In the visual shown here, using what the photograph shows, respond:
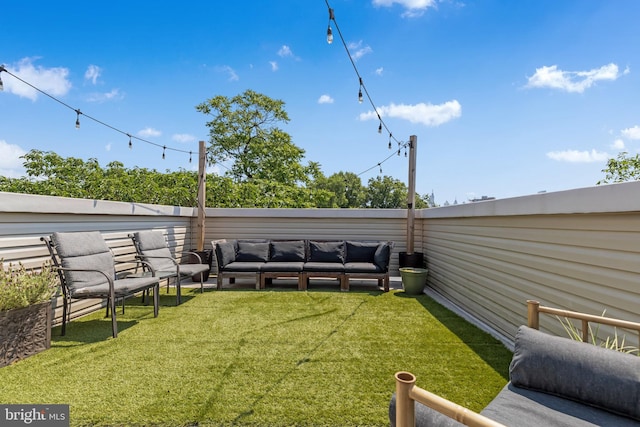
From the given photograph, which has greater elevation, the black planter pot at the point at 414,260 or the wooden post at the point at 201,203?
the wooden post at the point at 201,203

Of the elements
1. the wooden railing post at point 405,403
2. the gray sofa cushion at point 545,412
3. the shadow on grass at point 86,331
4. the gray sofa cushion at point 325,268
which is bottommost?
the shadow on grass at point 86,331

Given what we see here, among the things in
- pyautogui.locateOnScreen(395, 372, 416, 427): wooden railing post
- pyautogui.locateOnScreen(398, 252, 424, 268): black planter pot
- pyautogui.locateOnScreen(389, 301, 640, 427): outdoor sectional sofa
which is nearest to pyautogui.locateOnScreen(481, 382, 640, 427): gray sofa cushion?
pyautogui.locateOnScreen(389, 301, 640, 427): outdoor sectional sofa

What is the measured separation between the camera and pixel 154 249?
5.06 meters

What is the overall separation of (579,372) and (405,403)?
1040 mm

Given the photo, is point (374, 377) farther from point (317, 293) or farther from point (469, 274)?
point (317, 293)

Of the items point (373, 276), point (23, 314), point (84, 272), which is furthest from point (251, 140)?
point (23, 314)

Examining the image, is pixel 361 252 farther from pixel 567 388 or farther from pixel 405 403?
pixel 405 403

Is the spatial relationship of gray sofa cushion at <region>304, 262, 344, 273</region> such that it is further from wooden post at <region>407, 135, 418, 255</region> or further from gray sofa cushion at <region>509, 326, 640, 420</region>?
gray sofa cushion at <region>509, 326, 640, 420</region>

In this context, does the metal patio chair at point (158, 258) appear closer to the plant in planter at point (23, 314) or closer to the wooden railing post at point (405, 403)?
the plant in planter at point (23, 314)

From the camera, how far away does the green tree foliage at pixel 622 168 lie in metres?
13.5

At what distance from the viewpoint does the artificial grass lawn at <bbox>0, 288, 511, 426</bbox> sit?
2018 mm

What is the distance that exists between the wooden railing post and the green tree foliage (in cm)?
1726

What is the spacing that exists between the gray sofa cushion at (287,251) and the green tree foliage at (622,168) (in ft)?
47.6

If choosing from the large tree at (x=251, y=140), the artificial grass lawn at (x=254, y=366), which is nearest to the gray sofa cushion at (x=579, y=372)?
the artificial grass lawn at (x=254, y=366)
